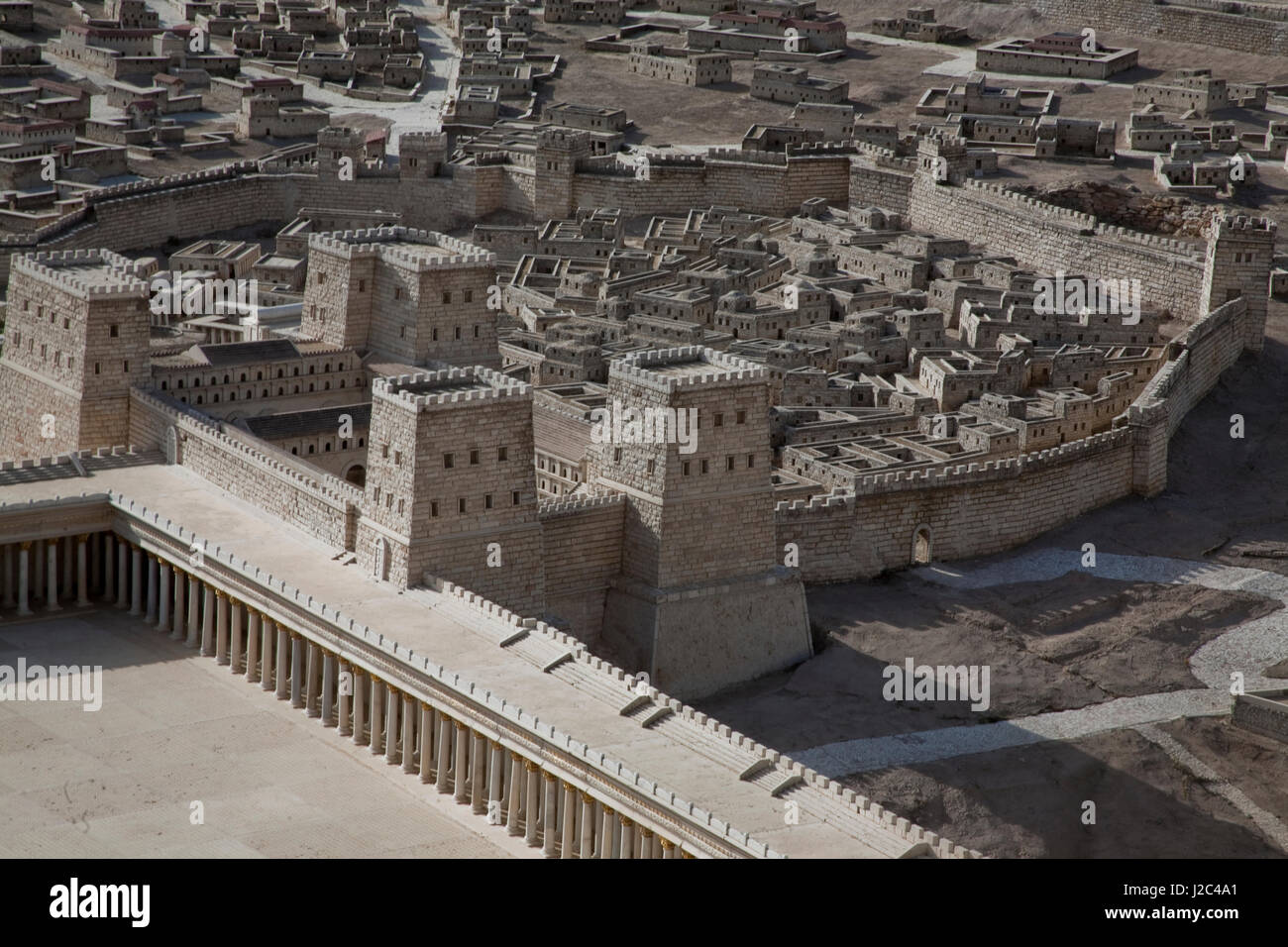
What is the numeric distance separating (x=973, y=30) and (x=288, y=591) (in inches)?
3310

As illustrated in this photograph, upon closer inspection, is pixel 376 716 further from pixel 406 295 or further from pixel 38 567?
pixel 406 295

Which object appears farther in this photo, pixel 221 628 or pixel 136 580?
pixel 136 580

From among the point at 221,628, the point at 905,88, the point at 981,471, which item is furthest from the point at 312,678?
the point at 905,88

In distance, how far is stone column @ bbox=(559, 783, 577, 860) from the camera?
159 feet

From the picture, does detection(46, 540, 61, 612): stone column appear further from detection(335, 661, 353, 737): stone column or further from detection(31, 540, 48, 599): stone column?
detection(335, 661, 353, 737): stone column

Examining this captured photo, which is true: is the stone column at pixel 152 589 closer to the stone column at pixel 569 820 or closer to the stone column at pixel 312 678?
the stone column at pixel 312 678

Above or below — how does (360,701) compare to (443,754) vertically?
above

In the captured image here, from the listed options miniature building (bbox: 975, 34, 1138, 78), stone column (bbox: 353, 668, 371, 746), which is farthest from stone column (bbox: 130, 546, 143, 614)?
miniature building (bbox: 975, 34, 1138, 78)

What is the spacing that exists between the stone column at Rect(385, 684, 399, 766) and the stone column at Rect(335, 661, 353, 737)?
4.42 feet

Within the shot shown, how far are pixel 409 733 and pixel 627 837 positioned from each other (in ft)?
27.2

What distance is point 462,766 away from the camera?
51.8 meters

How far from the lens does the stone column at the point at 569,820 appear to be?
4850 centimetres

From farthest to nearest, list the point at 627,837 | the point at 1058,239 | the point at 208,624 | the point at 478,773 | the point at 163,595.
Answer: the point at 1058,239 → the point at 163,595 → the point at 208,624 → the point at 478,773 → the point at 627,837

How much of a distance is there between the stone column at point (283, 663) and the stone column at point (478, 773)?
745 cm
